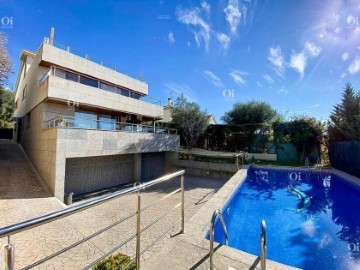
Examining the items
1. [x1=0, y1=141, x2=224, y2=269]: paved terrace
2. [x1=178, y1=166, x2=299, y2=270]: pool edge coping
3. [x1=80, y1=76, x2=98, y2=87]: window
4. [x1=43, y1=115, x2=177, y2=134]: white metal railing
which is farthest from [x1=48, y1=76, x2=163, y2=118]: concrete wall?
[x1=178, y1=166, x2=299, y2=270]: pool edge coping

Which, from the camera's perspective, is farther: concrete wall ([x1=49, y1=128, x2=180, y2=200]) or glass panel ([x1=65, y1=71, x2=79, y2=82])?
glass panel ([x1=65, y1=71, x2=79, y2=82])

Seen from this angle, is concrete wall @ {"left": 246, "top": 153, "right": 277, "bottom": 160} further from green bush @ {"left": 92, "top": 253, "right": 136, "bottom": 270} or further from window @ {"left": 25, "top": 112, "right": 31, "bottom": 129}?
window @ {"left": 25, "top": 112, "right": 31, "bottom": 129}

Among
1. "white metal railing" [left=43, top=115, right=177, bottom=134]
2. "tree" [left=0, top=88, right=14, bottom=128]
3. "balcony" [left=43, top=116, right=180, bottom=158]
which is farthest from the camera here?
"tree" [left=0, top=88, right=14, bottom=128]

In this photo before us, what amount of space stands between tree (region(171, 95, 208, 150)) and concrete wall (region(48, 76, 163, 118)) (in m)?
2.74

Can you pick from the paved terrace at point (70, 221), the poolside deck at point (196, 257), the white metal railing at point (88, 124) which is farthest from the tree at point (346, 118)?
the poolside deck at point (196, 257)

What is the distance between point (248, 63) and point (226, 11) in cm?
514

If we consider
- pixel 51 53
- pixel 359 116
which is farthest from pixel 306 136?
pixel 51 53

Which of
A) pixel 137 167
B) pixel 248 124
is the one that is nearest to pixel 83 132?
pixel 137 167

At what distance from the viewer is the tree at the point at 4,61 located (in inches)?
439

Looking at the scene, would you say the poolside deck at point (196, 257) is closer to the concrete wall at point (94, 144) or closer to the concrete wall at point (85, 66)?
the concrete wall at point (94, 144)

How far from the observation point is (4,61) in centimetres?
1138

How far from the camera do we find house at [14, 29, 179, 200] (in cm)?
985

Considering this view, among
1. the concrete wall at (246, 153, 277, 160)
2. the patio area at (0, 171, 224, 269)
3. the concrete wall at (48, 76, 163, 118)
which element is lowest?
the patio area at (0, 171, 224, 269)

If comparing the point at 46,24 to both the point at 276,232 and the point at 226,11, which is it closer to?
the point at 226,11
